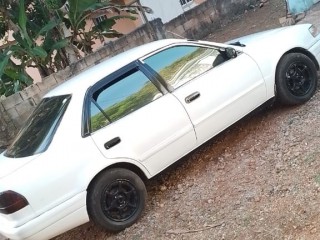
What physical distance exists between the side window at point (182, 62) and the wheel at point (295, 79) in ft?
2.49

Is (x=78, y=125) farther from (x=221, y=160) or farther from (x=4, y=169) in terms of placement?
(x=221, y=160)

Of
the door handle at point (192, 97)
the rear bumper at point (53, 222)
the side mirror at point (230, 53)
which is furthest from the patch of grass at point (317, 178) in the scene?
the rear bumper at point (53, 222)

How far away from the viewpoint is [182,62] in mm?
4613

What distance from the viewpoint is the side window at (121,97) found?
4070 millimetres

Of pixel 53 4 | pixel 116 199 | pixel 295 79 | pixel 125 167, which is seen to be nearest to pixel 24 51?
pixel 53 4

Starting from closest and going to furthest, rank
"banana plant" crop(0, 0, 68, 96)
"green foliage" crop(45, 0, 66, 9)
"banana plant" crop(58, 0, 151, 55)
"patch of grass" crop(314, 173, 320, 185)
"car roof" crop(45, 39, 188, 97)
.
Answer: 1. "patch of grass" crop(314, 173, 320, 185)
2. "car roof" crop(45, 39, 188, 97)
3. "banana plant" crop(0, 0, 68, 96)
4. "green foliage" crop(45, 0, 66, 9)
5. "banana plant" crop(58, 0, 151, 55)

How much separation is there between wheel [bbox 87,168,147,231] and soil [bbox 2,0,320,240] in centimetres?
13

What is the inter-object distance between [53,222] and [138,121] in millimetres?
1232

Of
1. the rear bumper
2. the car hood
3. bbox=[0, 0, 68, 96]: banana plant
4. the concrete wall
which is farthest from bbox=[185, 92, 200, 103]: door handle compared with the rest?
bbox=[0, 0, 68, 96]: banana plant

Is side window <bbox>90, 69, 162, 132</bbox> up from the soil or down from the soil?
up

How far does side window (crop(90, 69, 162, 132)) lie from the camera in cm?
407

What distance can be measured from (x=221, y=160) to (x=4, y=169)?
2.25 m

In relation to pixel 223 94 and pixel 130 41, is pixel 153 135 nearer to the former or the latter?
pixel 223 94

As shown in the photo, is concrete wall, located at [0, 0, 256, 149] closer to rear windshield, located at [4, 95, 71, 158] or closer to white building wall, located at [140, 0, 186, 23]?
rear windshield, located at [4, 95, 71, 158]
